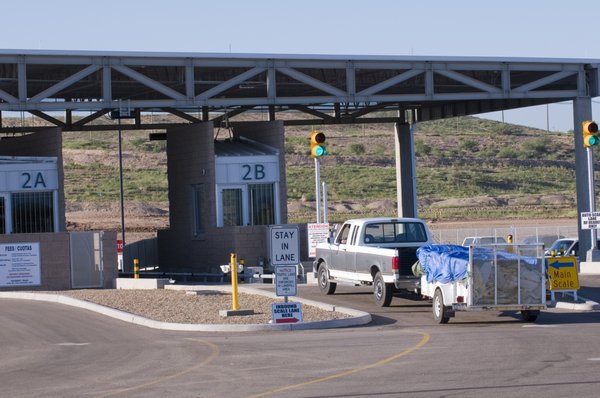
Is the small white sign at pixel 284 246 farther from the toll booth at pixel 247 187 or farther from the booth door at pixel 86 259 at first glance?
the toll booth at pixel 247 187

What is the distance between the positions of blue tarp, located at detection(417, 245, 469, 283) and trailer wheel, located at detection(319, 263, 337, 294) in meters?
5.71

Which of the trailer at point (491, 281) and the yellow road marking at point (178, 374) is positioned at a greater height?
the trailer at point (491, 281)

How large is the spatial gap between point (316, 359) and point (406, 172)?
108 ft

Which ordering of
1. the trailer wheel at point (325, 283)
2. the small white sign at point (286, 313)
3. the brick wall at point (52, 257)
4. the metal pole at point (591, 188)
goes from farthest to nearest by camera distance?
1. the metal pole at point (591, 188)
2. the brick wall at point (52, 257)
3. the trailer wheel at point (325, 283)
4. the small white sign at point (286, 313)

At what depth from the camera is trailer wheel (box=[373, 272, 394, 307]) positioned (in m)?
25.2

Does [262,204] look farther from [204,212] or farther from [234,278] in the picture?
[234,278]

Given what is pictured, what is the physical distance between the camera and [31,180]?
37688 mm

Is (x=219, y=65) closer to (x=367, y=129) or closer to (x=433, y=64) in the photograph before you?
(x=433, y=64)

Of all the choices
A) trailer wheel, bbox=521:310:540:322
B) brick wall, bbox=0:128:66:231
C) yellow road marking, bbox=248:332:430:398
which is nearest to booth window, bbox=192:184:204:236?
brick wall, bbox=0:128:66:231

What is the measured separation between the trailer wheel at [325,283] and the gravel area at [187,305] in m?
2.11

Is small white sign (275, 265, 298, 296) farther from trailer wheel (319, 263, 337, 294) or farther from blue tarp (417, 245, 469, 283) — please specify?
trailer wheel (319, 263, 337, 294)

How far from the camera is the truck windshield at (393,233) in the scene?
26.8m

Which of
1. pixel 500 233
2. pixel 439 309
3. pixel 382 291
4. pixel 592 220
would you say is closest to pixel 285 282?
pixel 439 309

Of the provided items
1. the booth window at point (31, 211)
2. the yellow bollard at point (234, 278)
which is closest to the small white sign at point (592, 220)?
the yellow bollard at point (234, 278)
